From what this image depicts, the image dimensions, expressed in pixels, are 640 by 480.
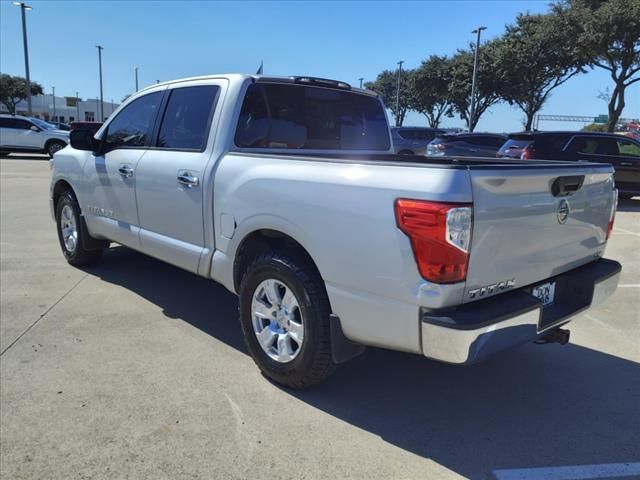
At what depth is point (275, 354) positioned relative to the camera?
11.2 ft

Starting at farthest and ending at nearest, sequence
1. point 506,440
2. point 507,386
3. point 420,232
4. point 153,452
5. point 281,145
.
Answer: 1. point 281,145
2. point 507,386
3. point 506,440
4. point 153,452
5. point 420,232

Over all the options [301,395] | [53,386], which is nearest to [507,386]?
[301,395]

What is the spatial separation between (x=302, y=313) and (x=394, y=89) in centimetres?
5857

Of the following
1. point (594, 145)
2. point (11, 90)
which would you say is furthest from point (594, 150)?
point (11, 90)

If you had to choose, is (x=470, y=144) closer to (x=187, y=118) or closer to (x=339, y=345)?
(x=187, y=118)

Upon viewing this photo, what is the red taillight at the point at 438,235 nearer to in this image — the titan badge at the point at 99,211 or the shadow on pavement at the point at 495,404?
the shadow on pavement at the point at 495,404

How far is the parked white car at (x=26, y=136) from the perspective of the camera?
71.7 feet

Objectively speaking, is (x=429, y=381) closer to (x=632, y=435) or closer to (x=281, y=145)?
(x=632, y=435)

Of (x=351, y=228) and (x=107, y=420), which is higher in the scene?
(x=351, y=228)

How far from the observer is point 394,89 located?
5853 cm

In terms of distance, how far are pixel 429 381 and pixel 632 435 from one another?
1202 mm

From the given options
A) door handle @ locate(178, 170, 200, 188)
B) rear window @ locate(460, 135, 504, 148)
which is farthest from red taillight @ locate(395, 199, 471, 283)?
rear window @ locate(460, 135, 504, 148)

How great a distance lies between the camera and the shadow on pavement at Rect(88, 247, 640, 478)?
2824 mm

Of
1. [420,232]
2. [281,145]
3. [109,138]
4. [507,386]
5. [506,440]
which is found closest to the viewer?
[420,232]
